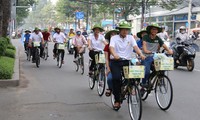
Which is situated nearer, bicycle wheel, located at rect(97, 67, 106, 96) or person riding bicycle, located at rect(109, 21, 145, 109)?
person riding bicycle, located at rect(109, 21, 145, 109)

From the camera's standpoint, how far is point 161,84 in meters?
6.66

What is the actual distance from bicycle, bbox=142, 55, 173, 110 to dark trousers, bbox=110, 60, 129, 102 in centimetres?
77

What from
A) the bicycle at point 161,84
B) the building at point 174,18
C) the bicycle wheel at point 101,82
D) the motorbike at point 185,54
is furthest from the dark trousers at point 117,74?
the building at point 174,18

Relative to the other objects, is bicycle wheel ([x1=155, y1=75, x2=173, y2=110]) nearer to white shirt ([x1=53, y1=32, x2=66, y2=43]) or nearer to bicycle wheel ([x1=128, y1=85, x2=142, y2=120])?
bicycle wheel ([x1=128, y1=85, x2=142, y2=120])

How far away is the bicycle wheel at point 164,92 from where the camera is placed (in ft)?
21.2

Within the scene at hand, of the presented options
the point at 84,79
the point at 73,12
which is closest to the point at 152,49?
the point at 84,79

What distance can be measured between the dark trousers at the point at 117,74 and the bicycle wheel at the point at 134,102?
1.23 feet

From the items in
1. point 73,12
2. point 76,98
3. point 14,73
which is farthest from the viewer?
point 73,12

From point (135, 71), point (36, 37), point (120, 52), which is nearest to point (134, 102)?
point (135, 71)

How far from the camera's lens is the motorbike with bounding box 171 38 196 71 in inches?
516

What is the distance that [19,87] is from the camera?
357 inches

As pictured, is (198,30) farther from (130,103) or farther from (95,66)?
(130,103)

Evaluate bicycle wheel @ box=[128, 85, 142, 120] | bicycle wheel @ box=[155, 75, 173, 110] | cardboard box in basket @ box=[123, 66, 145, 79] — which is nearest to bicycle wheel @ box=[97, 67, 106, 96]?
bicycle wheel @ box=[155, 75, 173, 110]

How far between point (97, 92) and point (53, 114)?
2.45 meters
